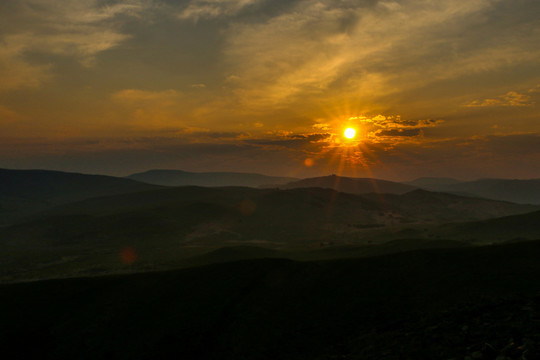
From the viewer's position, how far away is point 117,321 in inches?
1216

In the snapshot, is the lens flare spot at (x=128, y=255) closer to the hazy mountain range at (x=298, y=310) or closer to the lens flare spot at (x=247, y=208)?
the hazy mountain range at (x=298, y=310)

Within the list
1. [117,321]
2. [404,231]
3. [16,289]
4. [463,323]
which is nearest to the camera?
[463,323]

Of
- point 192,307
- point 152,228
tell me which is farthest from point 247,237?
point 192,307

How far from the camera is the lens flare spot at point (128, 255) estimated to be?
89.8 meters

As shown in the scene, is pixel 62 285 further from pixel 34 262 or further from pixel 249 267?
pixel 34 262

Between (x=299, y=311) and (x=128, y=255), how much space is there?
85.6 meters

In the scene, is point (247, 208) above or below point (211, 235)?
above

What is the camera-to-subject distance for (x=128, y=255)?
100750 millimetres

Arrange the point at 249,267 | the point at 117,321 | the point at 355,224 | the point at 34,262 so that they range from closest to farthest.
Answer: the point at 117,321
the point at 249,267
the point at 34,262
the point at 355,224

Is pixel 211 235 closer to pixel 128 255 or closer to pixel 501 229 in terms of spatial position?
pixel 128 255

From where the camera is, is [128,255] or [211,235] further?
[211,235]

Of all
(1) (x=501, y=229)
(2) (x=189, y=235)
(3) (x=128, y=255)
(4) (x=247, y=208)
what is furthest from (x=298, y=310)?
(4) (x=247, y=208)

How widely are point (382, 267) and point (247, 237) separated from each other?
4223 inches

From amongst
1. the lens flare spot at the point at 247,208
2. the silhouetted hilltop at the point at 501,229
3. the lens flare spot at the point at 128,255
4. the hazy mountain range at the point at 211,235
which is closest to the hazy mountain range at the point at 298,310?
the hazy mountain range at the point at 211,235
